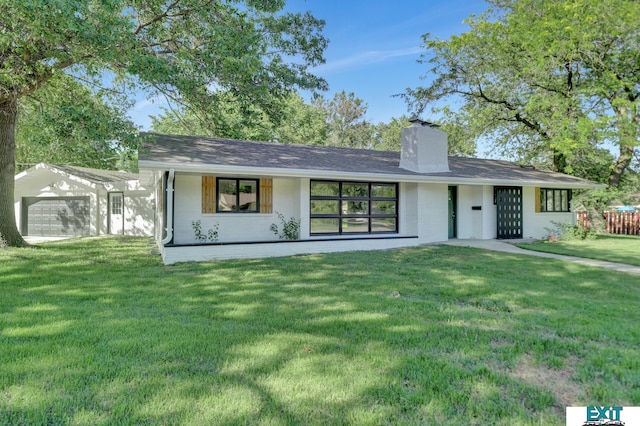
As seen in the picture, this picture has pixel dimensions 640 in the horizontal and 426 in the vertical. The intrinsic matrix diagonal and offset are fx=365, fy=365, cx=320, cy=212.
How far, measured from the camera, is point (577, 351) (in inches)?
139

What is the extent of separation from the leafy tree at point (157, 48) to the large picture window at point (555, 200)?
10.3m

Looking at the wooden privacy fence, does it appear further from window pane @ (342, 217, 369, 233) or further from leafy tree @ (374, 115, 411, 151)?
leafy tree @ (374, 115, 411, 151)

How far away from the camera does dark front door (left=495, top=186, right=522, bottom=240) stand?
1401cm

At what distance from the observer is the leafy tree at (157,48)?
23.8 feet

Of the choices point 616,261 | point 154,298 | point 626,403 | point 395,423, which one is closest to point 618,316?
point 626,403

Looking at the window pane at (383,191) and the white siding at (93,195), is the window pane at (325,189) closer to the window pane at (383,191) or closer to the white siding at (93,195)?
the window pane at (383,191)

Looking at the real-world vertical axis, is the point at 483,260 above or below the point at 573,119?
below

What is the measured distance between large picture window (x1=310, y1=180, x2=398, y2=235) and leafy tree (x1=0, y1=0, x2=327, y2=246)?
344 cm

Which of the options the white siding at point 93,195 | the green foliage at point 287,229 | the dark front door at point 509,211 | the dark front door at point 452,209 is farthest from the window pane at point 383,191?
the white siding at point 93,195

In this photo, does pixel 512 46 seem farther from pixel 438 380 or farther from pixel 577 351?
pixel 438 380

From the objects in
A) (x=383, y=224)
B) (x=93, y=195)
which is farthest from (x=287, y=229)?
(x=93, y=195)

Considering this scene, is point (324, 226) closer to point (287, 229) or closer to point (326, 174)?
point (287, 229)

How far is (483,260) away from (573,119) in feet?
38.8

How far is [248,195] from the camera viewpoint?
436 inches
